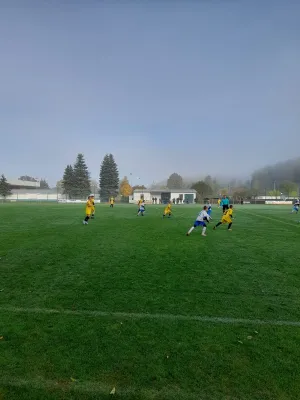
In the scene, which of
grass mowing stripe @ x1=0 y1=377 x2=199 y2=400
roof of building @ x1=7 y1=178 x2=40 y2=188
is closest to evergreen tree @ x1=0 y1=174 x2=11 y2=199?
roof of building @ x1=7 y1=178 x2=40 y2=188

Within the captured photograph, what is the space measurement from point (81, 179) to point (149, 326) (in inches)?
3246

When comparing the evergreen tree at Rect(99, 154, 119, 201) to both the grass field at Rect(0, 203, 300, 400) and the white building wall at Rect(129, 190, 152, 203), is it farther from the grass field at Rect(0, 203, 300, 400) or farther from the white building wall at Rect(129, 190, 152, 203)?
the grass field at Rect(0, 203, 300, 400)

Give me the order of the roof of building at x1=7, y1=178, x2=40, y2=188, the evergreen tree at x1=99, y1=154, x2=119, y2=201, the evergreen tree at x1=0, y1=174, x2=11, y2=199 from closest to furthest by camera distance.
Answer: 1. the evergreen tree at x1=0, y1=174, x2=11, y2=199
2. the evergreen tree at x1=99, y1=154, x2=119, y2=201
3. the roof of building at x1=7, y1=178, x2=40, y2=188

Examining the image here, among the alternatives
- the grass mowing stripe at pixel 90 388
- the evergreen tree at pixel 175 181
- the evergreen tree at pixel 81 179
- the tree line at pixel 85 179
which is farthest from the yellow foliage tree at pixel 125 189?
the grass mowing stripe at pixel 90 388

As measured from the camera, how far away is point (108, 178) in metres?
87.6

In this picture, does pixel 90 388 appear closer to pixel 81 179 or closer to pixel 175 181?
pixel 81 179

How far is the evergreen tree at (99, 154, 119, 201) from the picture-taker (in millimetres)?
87062

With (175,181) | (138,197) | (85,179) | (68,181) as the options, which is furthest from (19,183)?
(175,181)

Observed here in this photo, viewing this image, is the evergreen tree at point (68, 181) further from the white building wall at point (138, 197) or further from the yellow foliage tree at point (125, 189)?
the yellow foliage tree at point (125, 189)

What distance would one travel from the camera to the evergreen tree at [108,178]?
87.1 m

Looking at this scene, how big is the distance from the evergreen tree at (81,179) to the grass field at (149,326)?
3004 inches

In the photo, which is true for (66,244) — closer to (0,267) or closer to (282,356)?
(0,267)

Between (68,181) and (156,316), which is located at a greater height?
(68,181)

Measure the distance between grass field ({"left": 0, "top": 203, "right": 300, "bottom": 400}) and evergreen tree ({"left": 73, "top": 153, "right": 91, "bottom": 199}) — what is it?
76.3 metres
